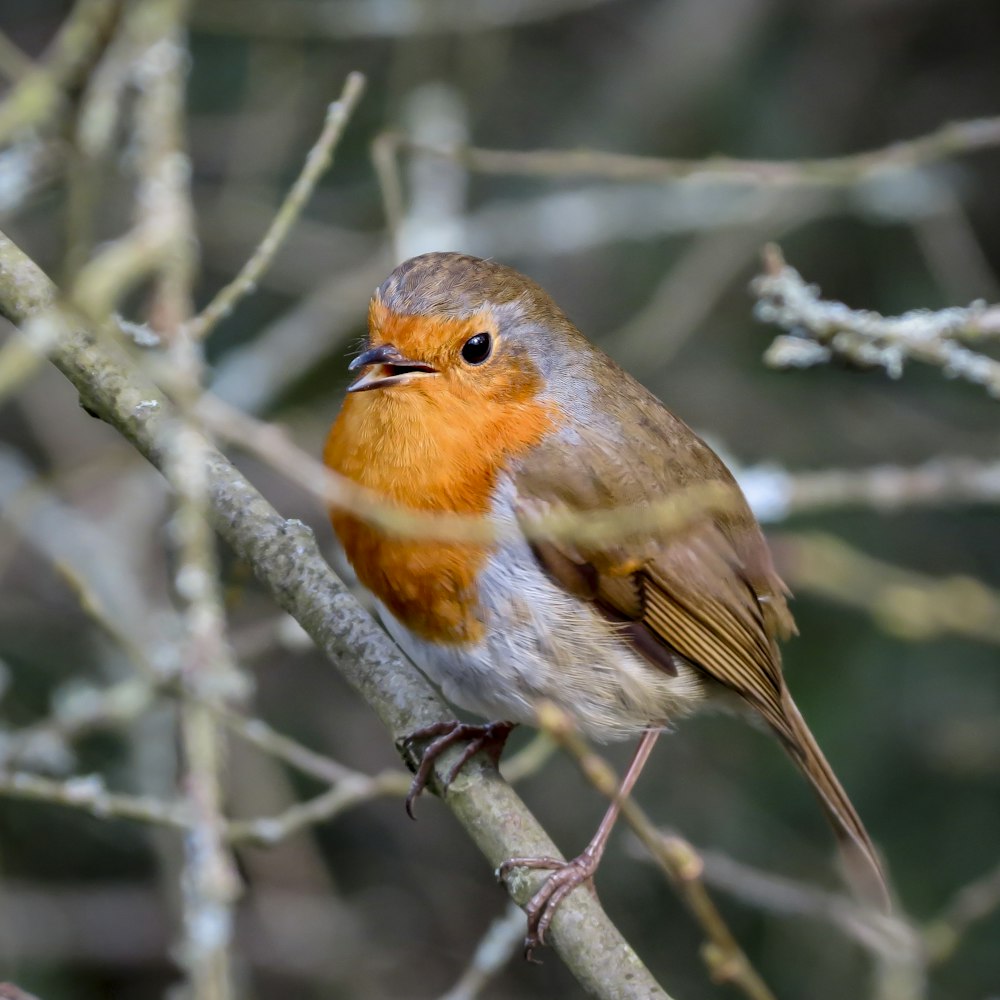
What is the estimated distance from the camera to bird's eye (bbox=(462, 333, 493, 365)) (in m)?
3.04

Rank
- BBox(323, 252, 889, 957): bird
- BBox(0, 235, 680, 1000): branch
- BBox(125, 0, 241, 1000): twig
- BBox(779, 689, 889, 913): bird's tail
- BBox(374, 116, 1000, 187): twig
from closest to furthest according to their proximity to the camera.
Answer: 1. BBox(125, 0, 241, 1000): twig
2. BBox(0, 235, 680, 1000): branch
3. BBox(323, 252, 889, 957): bird
4. BBox(374, 116, 1000, 187): twig
5. BBox(779, 689, 889, 913): bird's tail

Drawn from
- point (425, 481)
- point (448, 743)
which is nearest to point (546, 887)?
point (448, 743)

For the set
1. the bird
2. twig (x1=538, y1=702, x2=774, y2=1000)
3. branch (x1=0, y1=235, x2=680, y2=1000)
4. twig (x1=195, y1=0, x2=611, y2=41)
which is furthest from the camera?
twig (x1=195, y1=0, x2=611, y2=41)

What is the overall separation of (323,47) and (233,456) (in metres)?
1.60

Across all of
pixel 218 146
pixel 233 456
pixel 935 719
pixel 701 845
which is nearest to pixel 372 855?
pixel 701 845

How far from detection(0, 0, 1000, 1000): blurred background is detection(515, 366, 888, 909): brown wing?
0.80 metres

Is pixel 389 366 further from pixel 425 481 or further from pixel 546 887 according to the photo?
pixel 546 887

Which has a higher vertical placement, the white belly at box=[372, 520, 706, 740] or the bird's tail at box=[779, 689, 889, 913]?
the white belly at box=[372, 520, 706, 740]

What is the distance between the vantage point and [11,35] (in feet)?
A: 17.4

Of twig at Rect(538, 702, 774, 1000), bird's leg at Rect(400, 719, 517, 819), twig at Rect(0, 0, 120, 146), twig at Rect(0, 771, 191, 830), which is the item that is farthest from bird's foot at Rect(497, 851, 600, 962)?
twig at Rect(0, 0, 120, 146)

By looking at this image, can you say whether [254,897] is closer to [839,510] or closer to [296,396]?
[296,396]

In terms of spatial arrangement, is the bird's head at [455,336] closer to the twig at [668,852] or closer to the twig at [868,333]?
the twig at [868,333]

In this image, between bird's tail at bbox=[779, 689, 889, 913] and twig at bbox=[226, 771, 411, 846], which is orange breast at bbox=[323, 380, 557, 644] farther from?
bird's tail at bbox=[779, 689, 889, 913]

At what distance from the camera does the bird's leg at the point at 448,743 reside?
2666 millimetres
